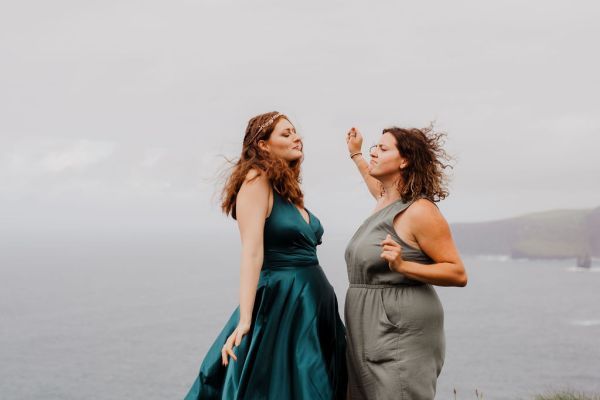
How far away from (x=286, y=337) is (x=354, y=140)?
1.95m

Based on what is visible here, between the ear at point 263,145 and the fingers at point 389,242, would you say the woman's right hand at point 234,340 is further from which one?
the ear at point 263,145

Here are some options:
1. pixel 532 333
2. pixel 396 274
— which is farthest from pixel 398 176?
pixel 532 333

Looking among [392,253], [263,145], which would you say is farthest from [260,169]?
[392,253]

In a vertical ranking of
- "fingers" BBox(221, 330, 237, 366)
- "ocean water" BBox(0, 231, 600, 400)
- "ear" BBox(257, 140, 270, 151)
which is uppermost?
"ear" BBox(257, 140, 270, 151)

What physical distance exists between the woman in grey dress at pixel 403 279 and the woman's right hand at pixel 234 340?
746 mm

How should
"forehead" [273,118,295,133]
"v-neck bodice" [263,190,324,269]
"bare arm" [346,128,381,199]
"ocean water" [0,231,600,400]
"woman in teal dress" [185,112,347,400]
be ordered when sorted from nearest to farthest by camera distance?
"woman in teal dress" [185,112,347,400] < "v-neck bodice" [263,190,324,269] < "forehead" [273,118,295,133] < "bare arm" [346,128,381,199] < "ocean water" [0,231,600,400]

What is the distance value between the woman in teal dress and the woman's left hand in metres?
0.81

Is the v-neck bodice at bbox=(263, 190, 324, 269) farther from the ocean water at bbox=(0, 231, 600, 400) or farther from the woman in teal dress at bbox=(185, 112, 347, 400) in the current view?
the ocean water at bbox=(0, 231, 600, 400)

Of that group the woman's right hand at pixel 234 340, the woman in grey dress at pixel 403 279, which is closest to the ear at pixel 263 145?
the woman in grey dress at pixel 403 279

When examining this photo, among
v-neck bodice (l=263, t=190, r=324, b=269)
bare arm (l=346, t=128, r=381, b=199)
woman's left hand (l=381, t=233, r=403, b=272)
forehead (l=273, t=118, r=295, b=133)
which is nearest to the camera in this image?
woman's left hand (l=381, t=233, r=403, b=272)

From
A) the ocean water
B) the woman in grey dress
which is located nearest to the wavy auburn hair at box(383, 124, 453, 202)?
the woman in grey dress

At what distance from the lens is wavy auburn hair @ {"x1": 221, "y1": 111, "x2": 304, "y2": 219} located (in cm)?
508

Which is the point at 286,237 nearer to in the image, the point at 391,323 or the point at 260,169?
the point at 260,169

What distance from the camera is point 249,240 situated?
16.1 ft
